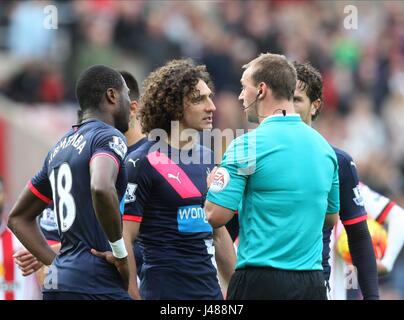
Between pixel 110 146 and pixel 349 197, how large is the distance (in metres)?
1.69

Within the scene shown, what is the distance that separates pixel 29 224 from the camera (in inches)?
256

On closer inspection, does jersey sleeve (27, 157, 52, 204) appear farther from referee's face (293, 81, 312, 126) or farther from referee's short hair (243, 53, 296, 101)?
referee's face (293, 81, 312, 126)

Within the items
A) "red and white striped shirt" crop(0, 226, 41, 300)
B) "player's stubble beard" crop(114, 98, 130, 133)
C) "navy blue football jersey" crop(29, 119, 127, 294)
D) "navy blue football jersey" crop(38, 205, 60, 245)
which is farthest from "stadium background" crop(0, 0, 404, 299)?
"navy blue football jersey" crop(29, 119, 127, 294)

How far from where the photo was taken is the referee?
571 centimetres

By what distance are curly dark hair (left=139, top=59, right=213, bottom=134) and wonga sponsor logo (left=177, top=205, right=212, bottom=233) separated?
0.58 metres

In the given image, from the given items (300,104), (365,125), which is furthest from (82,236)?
(365,125)

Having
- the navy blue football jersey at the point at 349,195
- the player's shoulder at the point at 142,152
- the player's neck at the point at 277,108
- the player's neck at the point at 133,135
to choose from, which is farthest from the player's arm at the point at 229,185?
the player's neck at the point at 133,135

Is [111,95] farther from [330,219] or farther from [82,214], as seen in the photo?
[330,219]

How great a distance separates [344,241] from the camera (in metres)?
8.10

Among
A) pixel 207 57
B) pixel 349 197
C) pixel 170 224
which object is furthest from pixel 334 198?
pixel 207 57

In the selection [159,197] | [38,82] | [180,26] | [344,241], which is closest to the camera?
[159,197]

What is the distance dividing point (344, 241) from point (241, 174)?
2.62 meters
